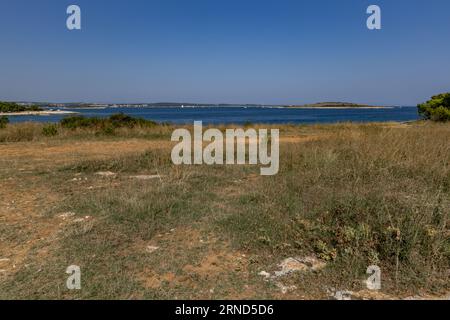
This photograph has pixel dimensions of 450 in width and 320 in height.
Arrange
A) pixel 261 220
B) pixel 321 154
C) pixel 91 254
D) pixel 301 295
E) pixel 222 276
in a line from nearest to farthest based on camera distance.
→ pixel 301 295 < pixel 222 276 < pixel 91 254 < pixel 261 220 < pixel 321 154

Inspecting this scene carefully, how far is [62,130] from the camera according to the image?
1606 cm

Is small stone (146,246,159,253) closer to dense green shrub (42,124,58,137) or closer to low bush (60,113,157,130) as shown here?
dense green shrub (42,124,58,137)

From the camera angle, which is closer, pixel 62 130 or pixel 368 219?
pixel 368 219

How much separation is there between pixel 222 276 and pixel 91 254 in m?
1.37

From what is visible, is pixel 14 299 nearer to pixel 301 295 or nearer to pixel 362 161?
pixel 301 295

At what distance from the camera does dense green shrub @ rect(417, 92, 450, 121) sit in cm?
2231

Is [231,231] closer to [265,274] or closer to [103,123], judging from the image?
[265,274]

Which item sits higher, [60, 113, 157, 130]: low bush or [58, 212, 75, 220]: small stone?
[60, 113, 157, 130]: low bush

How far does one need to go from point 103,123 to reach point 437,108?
77.7 feet

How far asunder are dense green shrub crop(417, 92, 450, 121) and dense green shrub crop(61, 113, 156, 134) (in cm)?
2051

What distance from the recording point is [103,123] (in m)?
19.2

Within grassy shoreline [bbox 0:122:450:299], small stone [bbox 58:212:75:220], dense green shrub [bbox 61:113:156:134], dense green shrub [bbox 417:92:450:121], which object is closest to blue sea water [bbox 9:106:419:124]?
dense green shrub [bbox 417:92:450:121]
